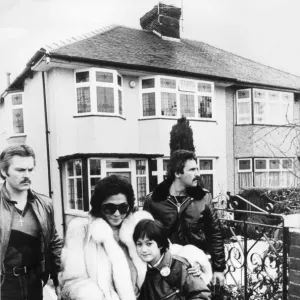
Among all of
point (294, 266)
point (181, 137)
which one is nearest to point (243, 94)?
point (181, 137)

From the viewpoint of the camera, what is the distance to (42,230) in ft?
7.09

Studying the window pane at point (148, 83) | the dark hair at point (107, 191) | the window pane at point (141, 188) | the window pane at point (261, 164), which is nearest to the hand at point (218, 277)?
the dark hair at point (107, 191)

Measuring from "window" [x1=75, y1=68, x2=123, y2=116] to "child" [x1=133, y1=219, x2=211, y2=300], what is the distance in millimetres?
7628

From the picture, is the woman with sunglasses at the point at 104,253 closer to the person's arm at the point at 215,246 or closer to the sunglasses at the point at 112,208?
the sunglasses at the point at 112,208

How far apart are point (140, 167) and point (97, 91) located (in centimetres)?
268

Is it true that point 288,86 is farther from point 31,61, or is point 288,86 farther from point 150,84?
point 31,61

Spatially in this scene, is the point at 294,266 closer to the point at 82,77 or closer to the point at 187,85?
the point at 82,77

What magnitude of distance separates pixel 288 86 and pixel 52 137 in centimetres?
921

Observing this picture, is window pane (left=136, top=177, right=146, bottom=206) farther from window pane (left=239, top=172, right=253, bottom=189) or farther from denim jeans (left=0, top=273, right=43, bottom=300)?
denim jeans (left=0, top=273, right=43, bottom=300)

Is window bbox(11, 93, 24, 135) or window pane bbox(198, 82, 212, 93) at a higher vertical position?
window pane bbox(198, 82, 212, 93)

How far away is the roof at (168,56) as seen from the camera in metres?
9.51

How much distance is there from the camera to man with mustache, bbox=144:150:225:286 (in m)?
2.41

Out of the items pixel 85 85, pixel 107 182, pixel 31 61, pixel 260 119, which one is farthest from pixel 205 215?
pixel 260 119

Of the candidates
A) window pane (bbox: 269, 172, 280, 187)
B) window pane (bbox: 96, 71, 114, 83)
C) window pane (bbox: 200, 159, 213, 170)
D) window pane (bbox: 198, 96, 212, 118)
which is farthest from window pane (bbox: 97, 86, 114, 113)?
window pane (bbox: 269, 172, 280, 187)
